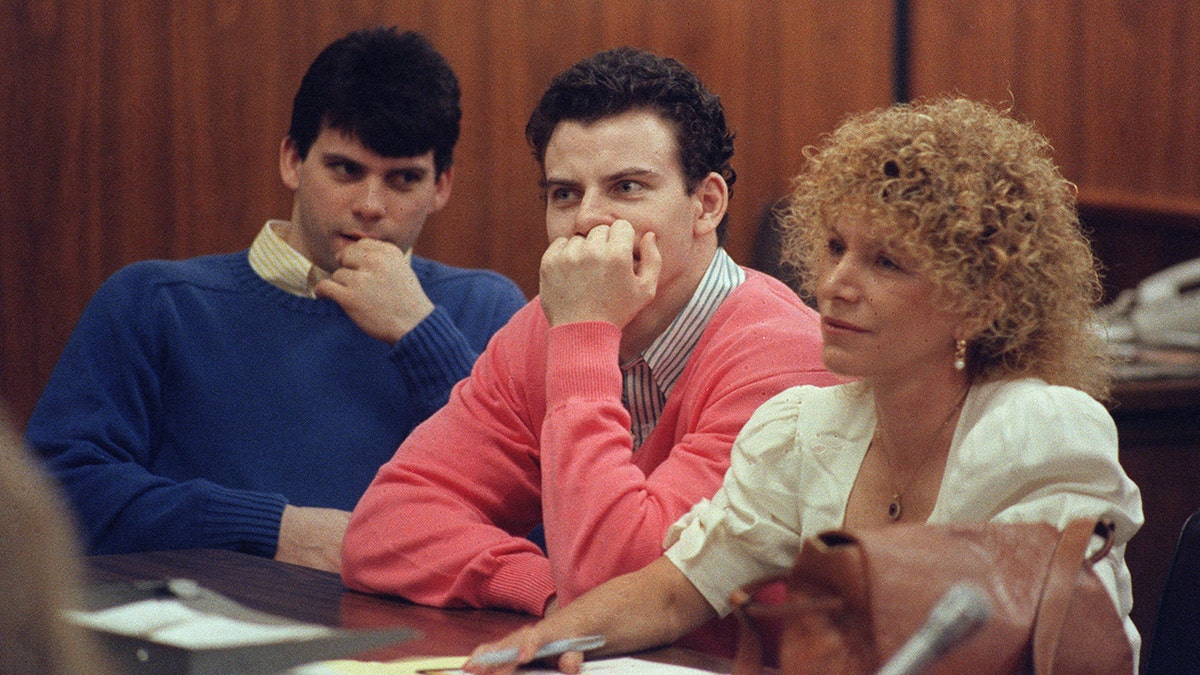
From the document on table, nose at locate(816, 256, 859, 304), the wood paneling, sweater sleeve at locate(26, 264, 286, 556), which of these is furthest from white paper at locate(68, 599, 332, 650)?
the wood paneling

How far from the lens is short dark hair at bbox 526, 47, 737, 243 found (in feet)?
5.59

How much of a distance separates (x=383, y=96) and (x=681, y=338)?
2.91ft

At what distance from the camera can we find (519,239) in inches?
130

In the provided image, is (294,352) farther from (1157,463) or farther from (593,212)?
(1157,463)

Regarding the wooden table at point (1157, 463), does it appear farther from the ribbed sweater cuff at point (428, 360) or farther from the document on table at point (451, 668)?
the document on table at point (451, 668)

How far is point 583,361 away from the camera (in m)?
1.53

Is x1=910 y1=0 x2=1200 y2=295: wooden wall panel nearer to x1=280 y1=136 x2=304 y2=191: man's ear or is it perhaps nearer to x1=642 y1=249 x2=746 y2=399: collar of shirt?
x1=280 y1=136 x2=304 y2=191: man's ear

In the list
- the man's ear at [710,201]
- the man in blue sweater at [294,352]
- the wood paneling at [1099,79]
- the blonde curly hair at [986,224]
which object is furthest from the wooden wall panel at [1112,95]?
the blonde curly hair at [986,224]

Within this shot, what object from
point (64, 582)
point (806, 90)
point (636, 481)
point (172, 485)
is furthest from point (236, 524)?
point (806, 90)

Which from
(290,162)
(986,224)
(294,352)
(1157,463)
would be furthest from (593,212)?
(1157,463)

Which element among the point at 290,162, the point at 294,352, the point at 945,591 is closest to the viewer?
the point at 945,591

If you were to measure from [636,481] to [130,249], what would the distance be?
71.8 inches

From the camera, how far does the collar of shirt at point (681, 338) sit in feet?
5.49

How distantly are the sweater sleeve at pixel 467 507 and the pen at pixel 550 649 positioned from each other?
267 millimetres
